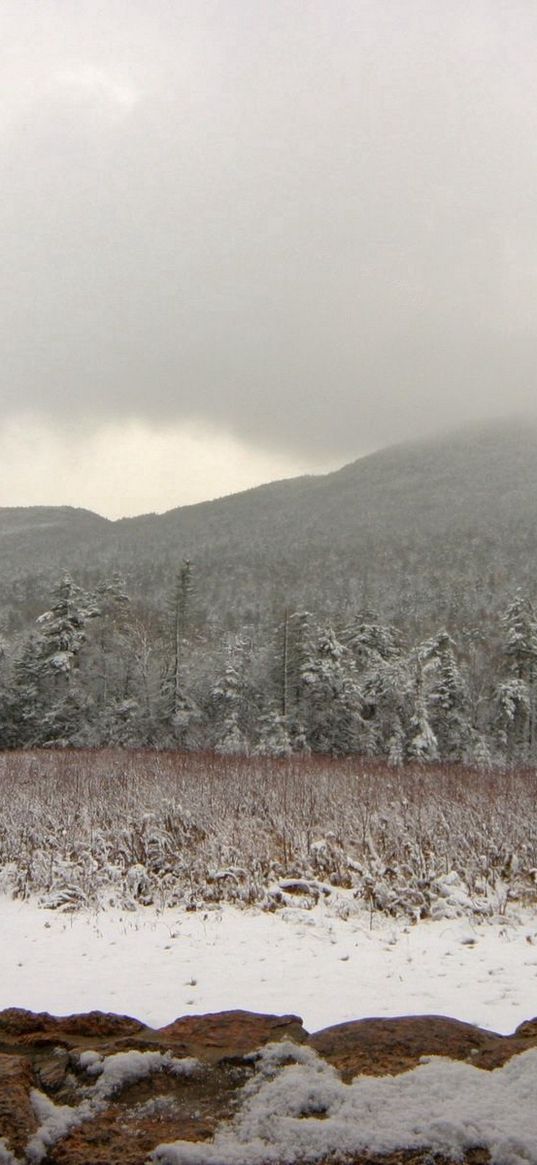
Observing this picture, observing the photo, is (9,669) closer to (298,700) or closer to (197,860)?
(298,700)

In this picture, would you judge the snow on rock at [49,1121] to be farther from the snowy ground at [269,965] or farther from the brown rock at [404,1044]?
the snowy ground at [269,965]

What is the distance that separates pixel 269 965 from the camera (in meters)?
5.64

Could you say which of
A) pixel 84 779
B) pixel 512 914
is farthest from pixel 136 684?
pixel 512 914

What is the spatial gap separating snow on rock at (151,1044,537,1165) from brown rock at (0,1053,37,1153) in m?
0.31

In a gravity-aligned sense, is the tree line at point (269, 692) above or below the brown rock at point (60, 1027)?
below

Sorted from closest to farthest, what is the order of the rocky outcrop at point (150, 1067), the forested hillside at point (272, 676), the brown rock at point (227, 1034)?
the rocky outcrop at point (150, 1067)
the brown rock at point (227, 1034)
the forested hillside at point (272, 676)

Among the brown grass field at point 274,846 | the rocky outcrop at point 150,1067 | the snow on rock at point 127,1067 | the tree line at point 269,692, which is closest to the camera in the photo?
the rocky outcrop at point 150,1067

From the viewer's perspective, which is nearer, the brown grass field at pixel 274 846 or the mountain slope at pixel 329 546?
the brown grass field at pixel 274 846

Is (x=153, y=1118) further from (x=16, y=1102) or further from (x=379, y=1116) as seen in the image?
(x=379, y=1116)

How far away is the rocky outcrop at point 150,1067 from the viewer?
144cm

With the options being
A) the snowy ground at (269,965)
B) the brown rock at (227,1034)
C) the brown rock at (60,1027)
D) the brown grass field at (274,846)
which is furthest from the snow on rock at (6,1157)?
the brown grass field at (274,846)

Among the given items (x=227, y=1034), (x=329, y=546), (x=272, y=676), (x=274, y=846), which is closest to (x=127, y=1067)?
(x=227, y=1034)

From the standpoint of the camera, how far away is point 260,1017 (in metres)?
2.20

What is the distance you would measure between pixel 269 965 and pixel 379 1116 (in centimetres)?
466
